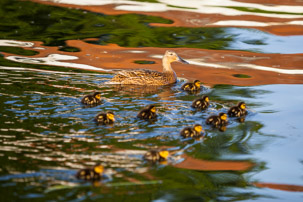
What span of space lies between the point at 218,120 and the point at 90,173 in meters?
2.64

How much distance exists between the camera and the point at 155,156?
21.3 feet

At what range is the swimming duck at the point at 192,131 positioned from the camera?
24.1 ft

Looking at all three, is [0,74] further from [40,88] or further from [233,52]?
[233,52]

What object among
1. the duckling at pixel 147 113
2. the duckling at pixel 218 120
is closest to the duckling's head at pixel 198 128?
the duckling at pixel 218 120

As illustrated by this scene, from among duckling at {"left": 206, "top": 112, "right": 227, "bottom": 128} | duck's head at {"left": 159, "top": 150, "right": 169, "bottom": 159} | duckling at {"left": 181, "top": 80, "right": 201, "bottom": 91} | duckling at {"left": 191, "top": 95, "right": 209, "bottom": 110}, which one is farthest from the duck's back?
duck's head at {"left": 159, "top": 150, "right": 169, "bottom": 159}

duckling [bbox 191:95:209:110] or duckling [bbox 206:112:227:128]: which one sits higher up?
duckling [bbox 191:95:209:110]

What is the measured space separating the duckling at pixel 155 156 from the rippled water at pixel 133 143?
10 centimetres

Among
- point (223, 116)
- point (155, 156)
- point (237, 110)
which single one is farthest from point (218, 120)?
point (155, 156)

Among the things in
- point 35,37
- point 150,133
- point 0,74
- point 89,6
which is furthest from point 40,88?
point 89,6

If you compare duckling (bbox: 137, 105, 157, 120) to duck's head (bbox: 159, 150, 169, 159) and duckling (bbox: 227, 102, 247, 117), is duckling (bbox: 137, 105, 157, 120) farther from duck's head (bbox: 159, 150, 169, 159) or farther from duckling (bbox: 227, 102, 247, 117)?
duck's head (bbox: 159, 150, 169, 159)

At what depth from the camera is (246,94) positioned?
32.4ft

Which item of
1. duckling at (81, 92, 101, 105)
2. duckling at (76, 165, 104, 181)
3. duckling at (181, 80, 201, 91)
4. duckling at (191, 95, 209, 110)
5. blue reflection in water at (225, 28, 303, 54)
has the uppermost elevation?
blue reflection in water at (225, 28, 303, 54)

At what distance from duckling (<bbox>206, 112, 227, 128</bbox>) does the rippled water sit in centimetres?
19

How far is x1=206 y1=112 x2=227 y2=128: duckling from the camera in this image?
7.95 meters
